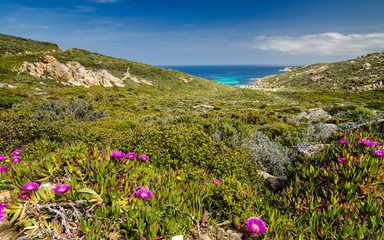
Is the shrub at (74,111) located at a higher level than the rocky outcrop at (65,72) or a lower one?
lower

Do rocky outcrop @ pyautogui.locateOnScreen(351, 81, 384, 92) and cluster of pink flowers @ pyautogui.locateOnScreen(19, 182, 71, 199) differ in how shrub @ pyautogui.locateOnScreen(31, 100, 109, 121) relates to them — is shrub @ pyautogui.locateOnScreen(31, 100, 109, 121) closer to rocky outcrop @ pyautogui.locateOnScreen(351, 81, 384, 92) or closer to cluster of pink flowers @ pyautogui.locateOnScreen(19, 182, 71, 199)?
cluster of pink flowers @ pyautogui.locateOnScreen(19, 182, 71, 199)

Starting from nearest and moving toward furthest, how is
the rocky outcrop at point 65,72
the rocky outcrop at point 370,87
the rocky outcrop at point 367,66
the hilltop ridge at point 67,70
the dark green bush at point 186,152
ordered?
the dark green bush at point 186,152
the hilltop ridge at point 67,70
the rocky outcrop at point 65,72
the rocky outcrop at point 370,87
the rocky outcrop at point 367,66

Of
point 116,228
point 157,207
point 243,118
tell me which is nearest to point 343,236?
point 157,207

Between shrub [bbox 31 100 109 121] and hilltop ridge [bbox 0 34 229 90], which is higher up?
hilltop ridge [bbox 0 34 229 90]

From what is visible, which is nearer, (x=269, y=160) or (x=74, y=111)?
(x=269, y=160)

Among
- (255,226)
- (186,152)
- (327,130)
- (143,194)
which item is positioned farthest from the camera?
(327,130)

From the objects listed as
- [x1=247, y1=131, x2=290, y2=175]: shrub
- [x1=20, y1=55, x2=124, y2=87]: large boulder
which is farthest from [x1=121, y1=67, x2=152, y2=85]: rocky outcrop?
[x1=247, y1=131, x2=290, y2=175]: shrub

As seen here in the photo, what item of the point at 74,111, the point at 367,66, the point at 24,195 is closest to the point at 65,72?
the point at 74,111

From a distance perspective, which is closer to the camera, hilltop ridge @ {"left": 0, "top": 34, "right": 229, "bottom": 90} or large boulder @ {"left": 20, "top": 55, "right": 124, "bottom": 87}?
hilltop ridge @ {"left": 0, "top": 34, "right": 229, "bottom": 90}

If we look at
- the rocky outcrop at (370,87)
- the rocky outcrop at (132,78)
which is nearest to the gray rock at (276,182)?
the rocky outcrop at (132,78)

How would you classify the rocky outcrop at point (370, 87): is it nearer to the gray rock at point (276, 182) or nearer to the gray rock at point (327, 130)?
the gray rock at point (327, 130)

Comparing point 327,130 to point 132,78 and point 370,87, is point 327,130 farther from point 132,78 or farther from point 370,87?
point 370,87

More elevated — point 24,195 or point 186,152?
point 24,195

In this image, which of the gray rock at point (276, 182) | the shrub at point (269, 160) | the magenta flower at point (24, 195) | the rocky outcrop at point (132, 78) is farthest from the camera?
the rocky outcrop at point (132, 78)
